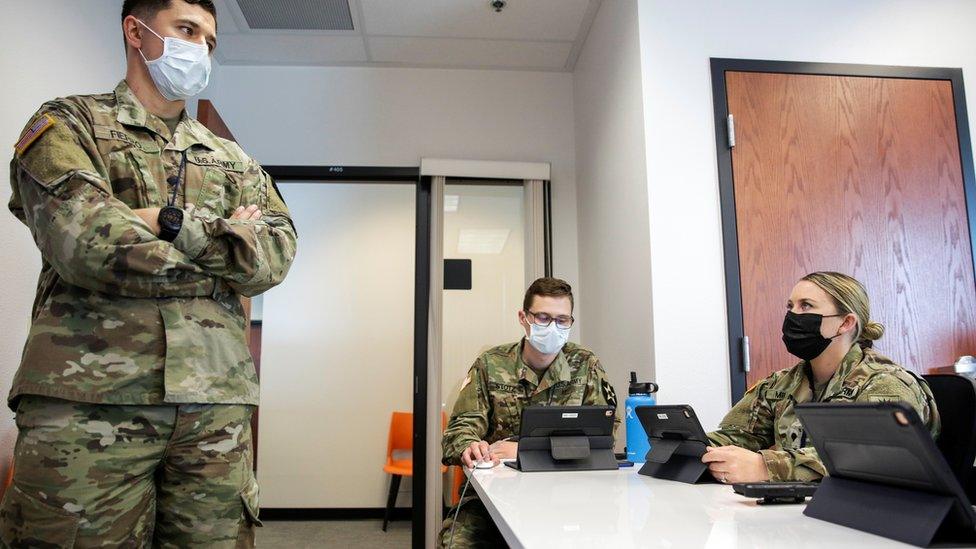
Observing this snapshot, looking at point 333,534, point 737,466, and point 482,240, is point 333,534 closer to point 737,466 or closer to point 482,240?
point 482,240

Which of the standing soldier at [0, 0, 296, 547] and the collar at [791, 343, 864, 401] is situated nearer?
the standing soldier at [0, 0, 296, 547]

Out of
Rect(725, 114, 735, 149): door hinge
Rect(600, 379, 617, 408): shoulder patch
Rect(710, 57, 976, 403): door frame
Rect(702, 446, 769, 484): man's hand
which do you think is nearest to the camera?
Rect(702, 446, 769, 484): man's hand

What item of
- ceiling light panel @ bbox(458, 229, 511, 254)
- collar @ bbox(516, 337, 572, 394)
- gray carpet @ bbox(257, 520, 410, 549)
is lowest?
gray carpet @ bbox(257, 520, 410, 549)

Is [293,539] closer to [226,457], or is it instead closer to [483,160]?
[483,160]

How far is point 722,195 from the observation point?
104 inches

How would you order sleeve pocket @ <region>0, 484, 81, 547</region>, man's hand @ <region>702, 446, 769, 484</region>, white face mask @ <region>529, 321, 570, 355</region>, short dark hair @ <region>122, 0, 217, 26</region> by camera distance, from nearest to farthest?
sleeve pocket @ <region>0, 484, 81, 547</region> → man's hand @ <region>702, 446, 769, 484</region> → short dark hair @ <region>122, 0, 217, 26</region> → white face mask @ <region>529, 321, 570, 355</region>

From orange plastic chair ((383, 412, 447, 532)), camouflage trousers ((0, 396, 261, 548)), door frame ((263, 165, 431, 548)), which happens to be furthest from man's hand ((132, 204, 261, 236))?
orange plastic chair ((383, 412, 447, 532))

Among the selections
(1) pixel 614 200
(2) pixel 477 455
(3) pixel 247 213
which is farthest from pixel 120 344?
(1) pixel 614 200

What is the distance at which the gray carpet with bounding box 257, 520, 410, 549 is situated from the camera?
13.2 ft

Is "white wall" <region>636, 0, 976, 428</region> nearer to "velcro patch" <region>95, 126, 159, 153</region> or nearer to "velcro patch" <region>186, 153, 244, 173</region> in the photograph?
"velcro patch" <region>186, 153, 244, 173</region>

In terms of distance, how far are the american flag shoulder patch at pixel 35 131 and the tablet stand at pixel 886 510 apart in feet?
5.06

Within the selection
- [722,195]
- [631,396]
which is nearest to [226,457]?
[631,396]

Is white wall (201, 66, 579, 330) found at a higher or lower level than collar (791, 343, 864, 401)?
higher

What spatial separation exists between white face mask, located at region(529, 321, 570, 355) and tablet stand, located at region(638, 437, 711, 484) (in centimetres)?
65
